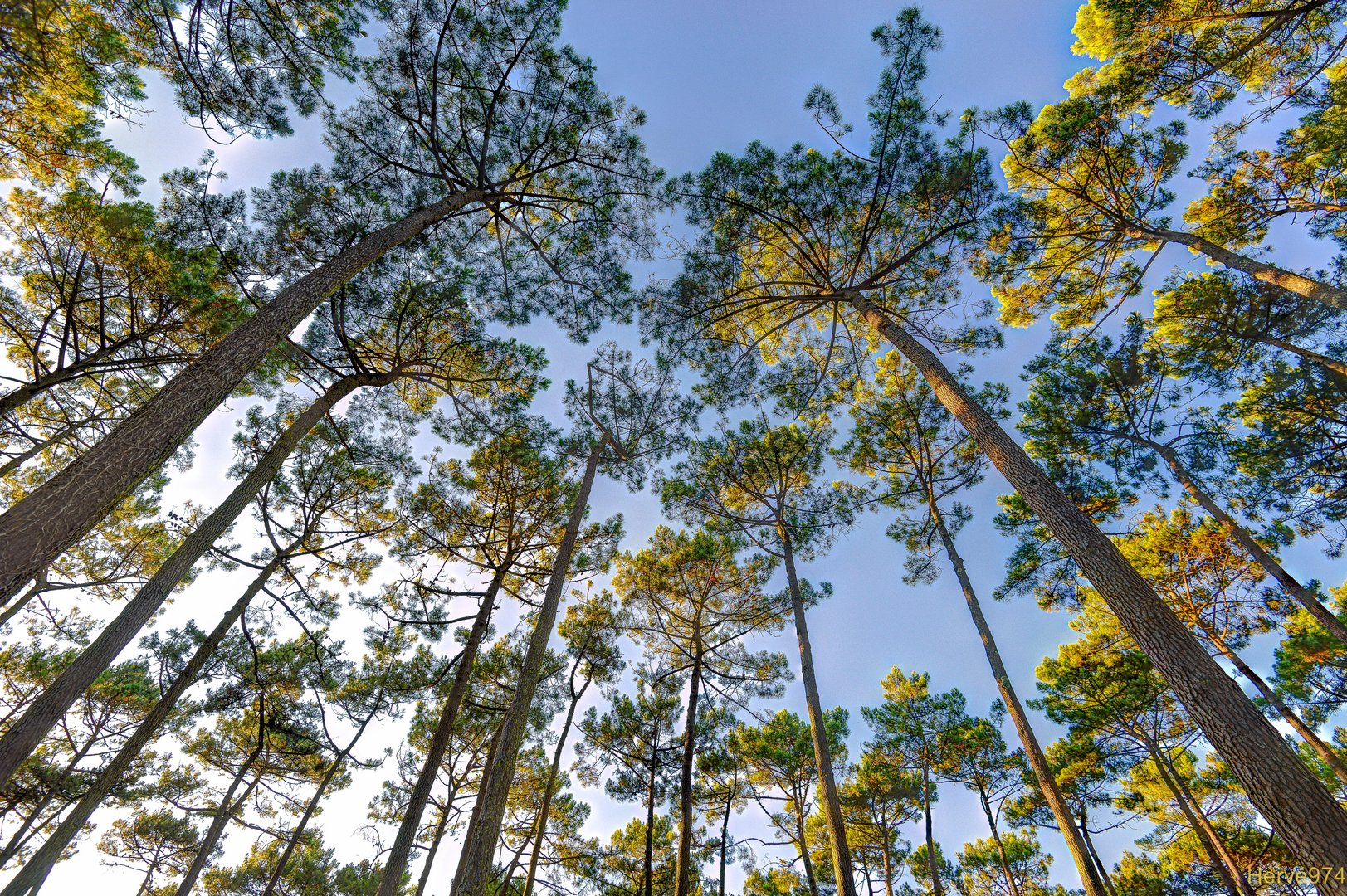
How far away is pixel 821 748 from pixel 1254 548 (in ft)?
27.1

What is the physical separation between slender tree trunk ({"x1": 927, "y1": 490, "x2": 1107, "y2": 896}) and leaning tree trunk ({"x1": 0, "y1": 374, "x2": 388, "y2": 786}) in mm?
10853

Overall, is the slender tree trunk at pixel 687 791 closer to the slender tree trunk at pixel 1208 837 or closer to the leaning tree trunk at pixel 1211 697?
the leaning tree trunk at pixel 1211 697

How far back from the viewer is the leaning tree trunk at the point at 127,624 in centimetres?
454

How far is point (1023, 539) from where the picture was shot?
928 cm

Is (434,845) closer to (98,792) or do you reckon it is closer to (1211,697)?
(98,792)

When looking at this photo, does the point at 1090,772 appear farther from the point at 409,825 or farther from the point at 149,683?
the point at 149,683

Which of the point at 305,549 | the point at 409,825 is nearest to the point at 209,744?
the point at 305,549

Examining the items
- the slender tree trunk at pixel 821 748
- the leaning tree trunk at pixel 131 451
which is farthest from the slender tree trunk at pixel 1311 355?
the leaning tree trunk at pixel 131 451

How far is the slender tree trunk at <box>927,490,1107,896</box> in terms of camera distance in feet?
18.6

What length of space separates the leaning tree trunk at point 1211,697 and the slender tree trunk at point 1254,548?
25.5ft

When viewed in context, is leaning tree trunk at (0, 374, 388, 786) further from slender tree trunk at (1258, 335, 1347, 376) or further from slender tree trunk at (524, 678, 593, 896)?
slender tree trunk at (1258, 335, 1347, 376)

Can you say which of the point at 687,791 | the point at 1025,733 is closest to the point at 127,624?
the point at 687,791

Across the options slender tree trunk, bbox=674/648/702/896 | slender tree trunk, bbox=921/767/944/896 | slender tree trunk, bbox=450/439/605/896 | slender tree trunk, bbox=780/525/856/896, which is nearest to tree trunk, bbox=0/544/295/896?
slender tree trunk, bbox=450/439/605/896

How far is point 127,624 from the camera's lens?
207 inches
